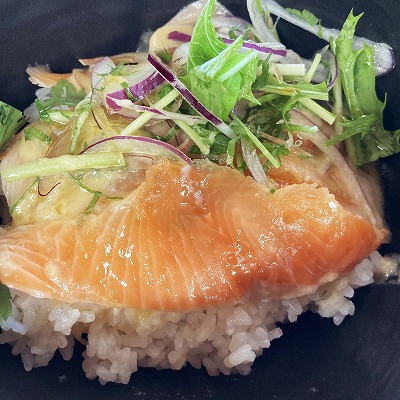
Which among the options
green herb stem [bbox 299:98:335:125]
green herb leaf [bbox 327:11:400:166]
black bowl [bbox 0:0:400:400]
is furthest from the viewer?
green herb leaf [bbox 327:11:400:166]

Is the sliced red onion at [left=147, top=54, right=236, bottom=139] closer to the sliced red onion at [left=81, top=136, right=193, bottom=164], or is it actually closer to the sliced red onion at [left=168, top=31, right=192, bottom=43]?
the sliced red onion at [left=81, top=136, right=193, bottom=164]

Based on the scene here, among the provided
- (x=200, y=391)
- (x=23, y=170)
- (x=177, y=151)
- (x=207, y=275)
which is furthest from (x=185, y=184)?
(x=200, y=391)

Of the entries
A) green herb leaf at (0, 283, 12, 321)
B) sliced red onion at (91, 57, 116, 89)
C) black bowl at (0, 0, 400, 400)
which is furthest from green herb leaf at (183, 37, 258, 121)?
green herb leaf at (0, 283, 12, 321)

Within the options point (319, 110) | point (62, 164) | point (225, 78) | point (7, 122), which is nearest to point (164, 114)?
point (225, 78)

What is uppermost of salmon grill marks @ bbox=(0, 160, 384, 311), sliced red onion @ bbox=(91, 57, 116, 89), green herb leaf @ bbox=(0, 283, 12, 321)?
sliced red onion @ bbox=(91, 57, 116, 89)

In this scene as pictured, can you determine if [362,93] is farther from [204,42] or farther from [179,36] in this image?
[179,36]

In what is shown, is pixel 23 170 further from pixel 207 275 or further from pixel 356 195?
pixel 356 195

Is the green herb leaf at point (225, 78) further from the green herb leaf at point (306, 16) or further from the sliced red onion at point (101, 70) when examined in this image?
the green herb leaf at point (306, 16)
